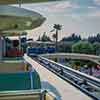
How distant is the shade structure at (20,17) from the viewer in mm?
2660

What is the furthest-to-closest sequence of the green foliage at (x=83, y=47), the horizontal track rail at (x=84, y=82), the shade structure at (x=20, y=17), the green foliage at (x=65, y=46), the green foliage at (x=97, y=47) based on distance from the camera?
the green foliage at (x=65, y=46) → the green foliage at (x=83, y=47) → the green foliage at (x=97, y=47) → the horizontal track rail at (x=84, y=82) → the shade structure at (x=20, y=17)

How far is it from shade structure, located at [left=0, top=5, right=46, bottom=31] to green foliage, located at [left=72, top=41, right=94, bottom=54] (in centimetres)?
798

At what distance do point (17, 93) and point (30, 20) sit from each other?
785mm

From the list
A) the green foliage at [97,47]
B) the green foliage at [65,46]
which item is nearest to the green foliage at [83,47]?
the green foliage at [65,46]

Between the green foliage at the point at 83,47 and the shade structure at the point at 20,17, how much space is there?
7975 millimetres

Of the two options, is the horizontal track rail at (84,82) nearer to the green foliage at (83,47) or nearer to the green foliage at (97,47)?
the green foliage at (97,47)

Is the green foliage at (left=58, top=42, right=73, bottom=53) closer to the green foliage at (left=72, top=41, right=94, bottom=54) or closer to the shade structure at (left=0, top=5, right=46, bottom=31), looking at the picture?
the green foliage at (left=72, top=41, right=94, bottom=54)

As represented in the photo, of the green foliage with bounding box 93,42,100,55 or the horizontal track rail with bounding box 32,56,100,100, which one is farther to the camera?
the green foliage with bounding box 93,42,100,55

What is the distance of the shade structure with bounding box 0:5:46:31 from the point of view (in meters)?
2.66

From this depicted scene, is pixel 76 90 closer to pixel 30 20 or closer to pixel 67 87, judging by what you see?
pixel 67 87

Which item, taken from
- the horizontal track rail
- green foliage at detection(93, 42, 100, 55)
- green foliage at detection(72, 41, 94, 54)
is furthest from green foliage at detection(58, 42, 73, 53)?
the horizontal track rail

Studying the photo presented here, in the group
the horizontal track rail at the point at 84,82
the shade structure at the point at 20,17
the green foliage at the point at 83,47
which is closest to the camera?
the shade structure at the point at 20,17

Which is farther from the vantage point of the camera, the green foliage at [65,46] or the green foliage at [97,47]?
the green foliage at [65,46]

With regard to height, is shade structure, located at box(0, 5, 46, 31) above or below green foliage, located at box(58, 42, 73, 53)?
above
